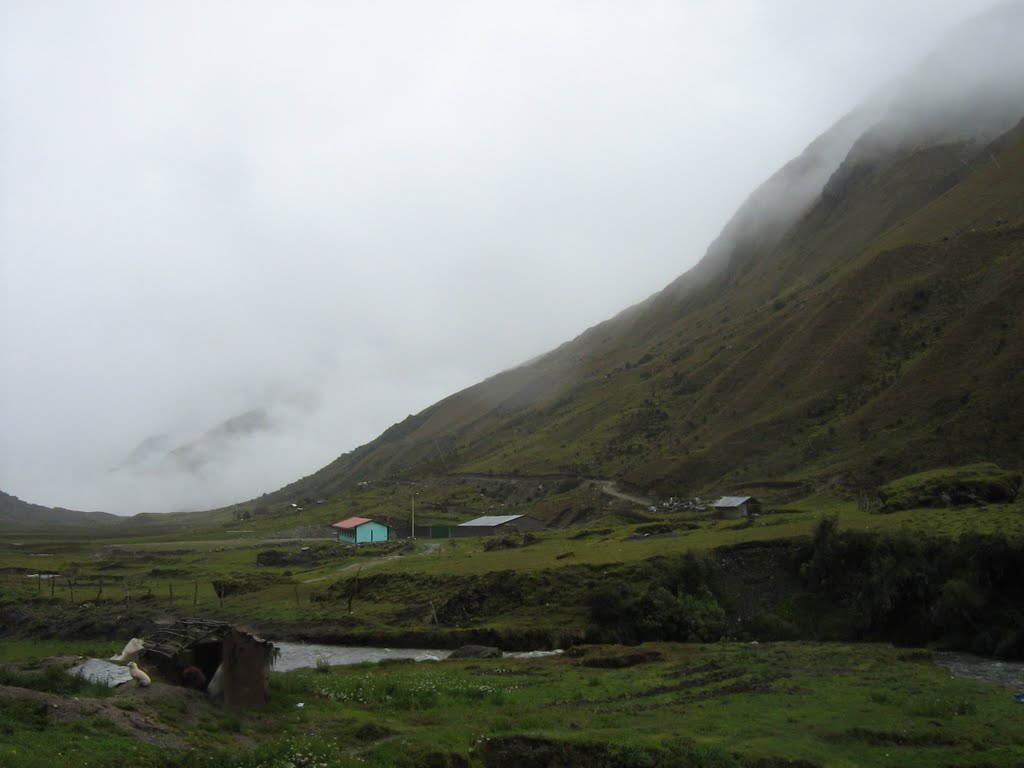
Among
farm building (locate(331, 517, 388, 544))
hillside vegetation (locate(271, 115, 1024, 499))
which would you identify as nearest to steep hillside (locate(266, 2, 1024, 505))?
hillside vegetation (locate(271, 115, 1024, 499))

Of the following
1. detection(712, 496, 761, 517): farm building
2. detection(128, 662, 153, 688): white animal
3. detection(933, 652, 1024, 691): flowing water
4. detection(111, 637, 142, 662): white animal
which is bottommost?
detection(933, 652, 1024, 691): flowing water

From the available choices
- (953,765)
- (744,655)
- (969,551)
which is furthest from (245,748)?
(969,551)

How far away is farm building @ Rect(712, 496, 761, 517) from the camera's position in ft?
309

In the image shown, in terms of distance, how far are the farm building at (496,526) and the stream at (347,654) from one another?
6087 cm

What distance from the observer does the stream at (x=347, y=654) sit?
172 ft

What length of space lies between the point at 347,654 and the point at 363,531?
77943 millimetres

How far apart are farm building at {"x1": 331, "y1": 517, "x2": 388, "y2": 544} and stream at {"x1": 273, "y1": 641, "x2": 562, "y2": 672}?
235 feet

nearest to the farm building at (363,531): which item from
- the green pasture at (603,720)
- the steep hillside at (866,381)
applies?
the steep hillside at (866,381)

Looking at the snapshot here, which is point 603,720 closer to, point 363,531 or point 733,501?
point 733,501

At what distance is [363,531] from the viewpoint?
132875 mm

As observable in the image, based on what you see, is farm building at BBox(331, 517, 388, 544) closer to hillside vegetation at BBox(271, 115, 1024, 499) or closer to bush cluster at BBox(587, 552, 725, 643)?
hillside vegetation at BBox(271, 115, 1024, 499)

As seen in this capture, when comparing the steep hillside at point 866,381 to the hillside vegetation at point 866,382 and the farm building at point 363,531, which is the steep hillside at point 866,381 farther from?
the farm building at point 363,531

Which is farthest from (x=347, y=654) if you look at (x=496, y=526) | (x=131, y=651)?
(x=496, y=526)

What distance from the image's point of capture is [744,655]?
1734 inches
